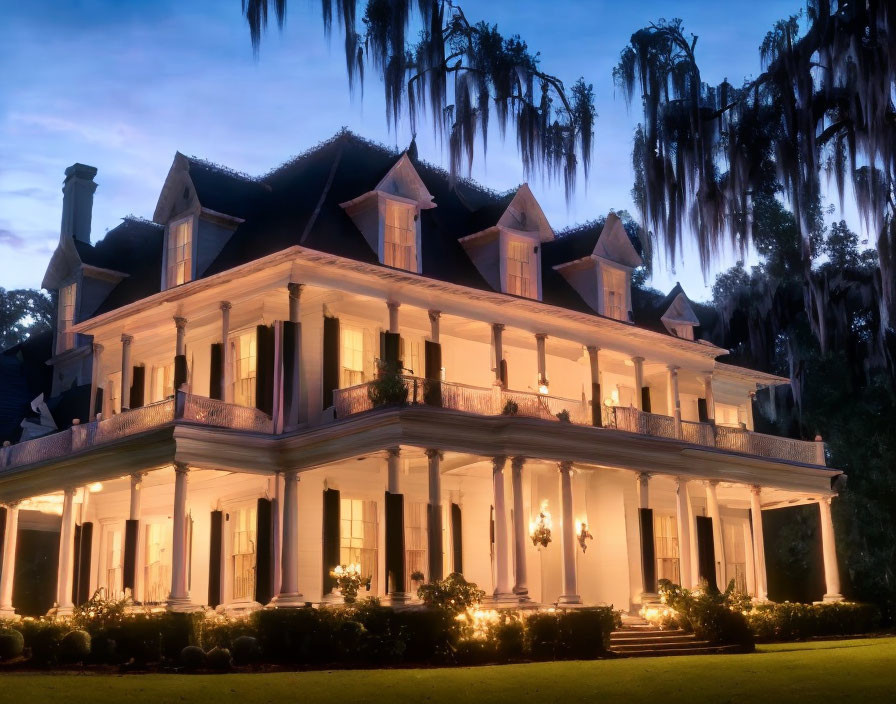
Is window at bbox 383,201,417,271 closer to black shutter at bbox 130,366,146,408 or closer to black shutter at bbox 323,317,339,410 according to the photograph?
black shutter at bbox 323,317,339,410

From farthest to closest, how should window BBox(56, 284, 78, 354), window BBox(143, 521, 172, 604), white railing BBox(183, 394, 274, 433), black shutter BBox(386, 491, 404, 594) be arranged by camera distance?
window BBox(56, 284, 78, 354), window BBox(143, 521, 172, 604), white railing BBox(183, 394, 274, 433), black shutter BBox(386, 491, 404, 594)

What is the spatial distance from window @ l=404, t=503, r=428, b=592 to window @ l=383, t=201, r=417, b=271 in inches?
229

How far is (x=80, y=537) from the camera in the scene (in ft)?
94.0

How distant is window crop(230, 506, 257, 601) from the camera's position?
2566 centimetres

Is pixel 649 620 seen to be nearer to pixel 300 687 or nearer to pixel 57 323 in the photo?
pixel 300 687

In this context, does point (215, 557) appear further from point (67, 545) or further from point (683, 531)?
point (683, 531)

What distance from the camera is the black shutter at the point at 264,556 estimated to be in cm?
2416

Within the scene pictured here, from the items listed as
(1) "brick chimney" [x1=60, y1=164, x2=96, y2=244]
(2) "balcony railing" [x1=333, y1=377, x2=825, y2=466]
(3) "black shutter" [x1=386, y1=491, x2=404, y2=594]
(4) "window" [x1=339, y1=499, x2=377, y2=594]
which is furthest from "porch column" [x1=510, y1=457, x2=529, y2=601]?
(1) "brick chimney" [x1=60, y1=164, x2=96, y2=244]

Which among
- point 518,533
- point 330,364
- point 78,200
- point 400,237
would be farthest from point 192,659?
point 78,200

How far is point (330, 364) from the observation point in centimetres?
2522

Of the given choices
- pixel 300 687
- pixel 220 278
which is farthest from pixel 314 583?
pixel 300 687

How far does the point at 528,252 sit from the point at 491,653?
11.7 m

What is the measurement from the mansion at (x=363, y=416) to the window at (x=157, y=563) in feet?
0.25

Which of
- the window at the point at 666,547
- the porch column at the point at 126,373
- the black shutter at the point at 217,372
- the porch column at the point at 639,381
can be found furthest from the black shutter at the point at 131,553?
the window at the point at 666,547
